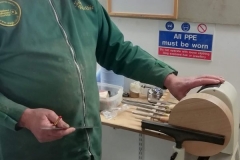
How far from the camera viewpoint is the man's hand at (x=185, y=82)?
1005 mm

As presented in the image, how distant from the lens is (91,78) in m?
1.07

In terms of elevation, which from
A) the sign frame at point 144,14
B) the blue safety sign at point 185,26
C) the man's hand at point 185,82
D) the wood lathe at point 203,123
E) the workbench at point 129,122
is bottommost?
the workbench at point 129,122

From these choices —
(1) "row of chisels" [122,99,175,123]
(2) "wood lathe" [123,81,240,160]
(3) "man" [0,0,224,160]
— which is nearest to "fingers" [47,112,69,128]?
(3) "man" [0,0,224,160]

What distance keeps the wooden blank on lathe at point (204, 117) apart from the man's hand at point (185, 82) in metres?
0.13

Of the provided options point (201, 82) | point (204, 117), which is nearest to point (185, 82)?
point (201, 82)

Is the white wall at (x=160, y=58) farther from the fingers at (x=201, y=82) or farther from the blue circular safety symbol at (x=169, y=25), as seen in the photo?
the fingers at (x=201, y=82)

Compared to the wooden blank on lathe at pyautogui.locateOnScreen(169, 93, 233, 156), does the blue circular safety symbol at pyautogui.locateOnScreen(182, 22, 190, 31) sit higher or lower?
higher

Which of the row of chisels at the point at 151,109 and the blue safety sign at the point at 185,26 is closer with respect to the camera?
the row of chisels at the point at 151,109

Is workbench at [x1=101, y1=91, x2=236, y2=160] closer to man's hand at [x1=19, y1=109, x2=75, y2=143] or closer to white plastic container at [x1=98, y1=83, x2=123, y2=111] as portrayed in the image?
white plastic container at [x1=98, y1=83, x2=123, y2=111]

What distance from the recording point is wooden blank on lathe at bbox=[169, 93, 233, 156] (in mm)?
847

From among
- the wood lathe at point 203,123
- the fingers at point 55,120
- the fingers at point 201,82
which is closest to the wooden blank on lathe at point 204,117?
the wood lathe at point 203,123

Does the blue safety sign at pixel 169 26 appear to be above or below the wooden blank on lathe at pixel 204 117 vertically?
above

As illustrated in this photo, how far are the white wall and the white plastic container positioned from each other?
146 mm

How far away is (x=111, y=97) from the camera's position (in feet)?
5.52
